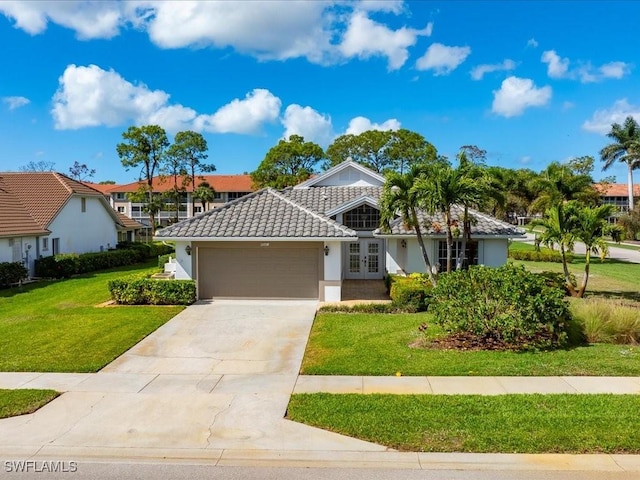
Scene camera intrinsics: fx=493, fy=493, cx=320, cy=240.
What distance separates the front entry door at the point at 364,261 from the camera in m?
24.3

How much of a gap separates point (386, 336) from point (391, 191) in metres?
6.91

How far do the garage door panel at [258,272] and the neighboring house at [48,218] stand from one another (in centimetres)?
1154

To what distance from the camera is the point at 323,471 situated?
6.21 meters

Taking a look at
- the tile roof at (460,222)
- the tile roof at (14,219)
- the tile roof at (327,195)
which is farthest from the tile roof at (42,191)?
the tile roof at (460,222)

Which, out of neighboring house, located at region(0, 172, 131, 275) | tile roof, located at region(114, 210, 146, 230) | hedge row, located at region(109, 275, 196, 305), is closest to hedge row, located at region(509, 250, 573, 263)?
hedge row, located at region(109, 275, 196, 305)

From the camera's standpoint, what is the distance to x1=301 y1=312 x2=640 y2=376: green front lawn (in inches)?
389

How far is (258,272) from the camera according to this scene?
742 inches

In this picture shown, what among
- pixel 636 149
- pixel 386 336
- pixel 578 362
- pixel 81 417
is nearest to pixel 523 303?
pixel 578 362

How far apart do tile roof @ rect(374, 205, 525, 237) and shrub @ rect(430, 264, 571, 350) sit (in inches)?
339

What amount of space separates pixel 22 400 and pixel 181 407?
9.17 ft

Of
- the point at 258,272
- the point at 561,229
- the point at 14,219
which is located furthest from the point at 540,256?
the point at 14,219

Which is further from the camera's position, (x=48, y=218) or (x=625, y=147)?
(x=625, y=147)

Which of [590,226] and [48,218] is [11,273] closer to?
[48,218]

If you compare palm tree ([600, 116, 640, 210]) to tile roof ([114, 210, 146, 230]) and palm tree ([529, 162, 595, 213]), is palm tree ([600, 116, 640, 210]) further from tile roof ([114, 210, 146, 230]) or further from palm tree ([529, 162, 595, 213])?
tile roof ([114, 210, 146, 230])
